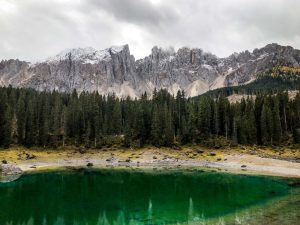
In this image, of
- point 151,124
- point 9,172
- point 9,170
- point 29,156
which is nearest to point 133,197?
point 9,172

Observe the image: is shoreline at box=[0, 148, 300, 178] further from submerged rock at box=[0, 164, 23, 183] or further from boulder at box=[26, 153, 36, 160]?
submerged rock at box=[0, 164, 23, 183]

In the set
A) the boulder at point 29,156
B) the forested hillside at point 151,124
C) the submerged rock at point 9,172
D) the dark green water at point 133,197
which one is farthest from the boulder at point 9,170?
the forested hillside at point 151,124

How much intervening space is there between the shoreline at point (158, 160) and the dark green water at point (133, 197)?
851 cm

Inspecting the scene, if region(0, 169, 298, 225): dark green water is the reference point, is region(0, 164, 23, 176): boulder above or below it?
above

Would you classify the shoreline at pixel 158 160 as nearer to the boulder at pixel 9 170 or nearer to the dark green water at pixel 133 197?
the boulder at pixel 9 170

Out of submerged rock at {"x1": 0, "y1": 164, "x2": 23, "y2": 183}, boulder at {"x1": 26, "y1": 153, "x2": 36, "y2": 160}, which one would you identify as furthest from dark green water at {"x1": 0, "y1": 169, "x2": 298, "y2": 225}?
boulder at {"x1": 26, "y1": 153, "x2": 36, "y2": 160}

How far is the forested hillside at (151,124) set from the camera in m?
105

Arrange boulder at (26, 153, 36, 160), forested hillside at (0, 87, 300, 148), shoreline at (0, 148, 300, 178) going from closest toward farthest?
shoreline at (0, 148, 300, 178) < boulder at (26, 153, 36, 160) < forested hillside at (0, 87, 300, 148)

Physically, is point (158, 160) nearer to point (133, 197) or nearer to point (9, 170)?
point (9, 170)

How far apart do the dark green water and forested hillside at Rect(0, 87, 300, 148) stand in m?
36.8

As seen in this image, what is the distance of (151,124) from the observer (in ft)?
370

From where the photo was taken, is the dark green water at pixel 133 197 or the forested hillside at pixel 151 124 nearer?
the dark green water at pixel 133 197

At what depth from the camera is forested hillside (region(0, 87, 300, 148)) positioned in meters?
105

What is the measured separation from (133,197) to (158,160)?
4148cm
